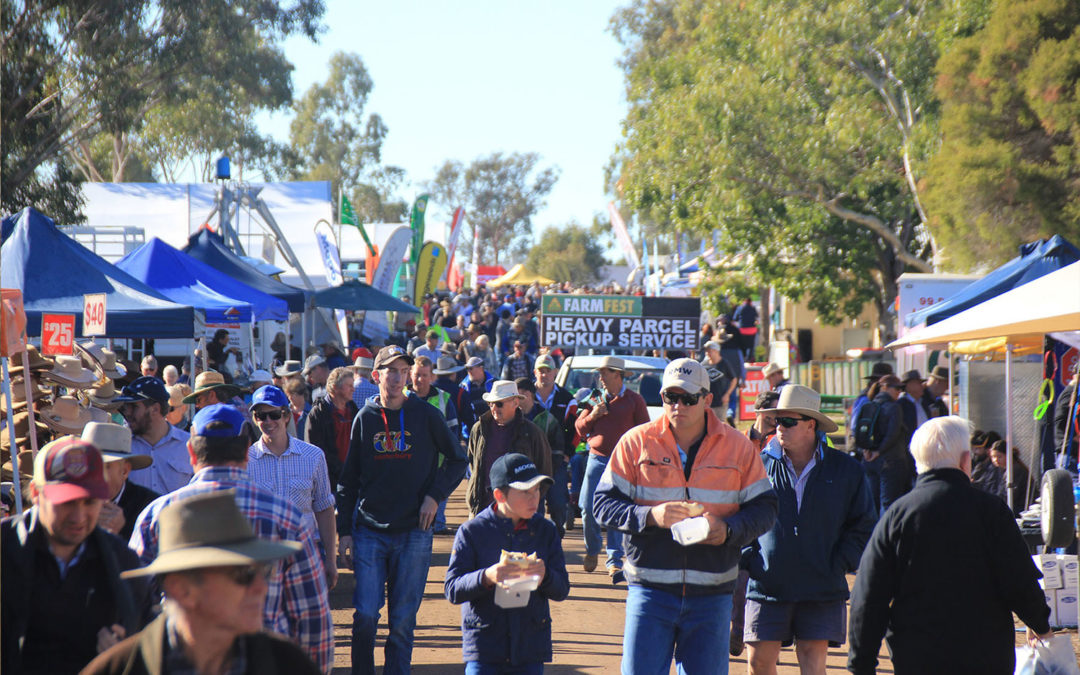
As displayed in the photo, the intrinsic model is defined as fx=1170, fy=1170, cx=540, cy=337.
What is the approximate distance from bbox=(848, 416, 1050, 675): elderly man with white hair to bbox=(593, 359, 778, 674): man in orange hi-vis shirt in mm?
600

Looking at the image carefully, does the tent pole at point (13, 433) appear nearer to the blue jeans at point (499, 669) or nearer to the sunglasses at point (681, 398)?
the blue jeans at point (499, 669)

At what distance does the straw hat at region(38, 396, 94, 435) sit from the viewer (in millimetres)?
7547

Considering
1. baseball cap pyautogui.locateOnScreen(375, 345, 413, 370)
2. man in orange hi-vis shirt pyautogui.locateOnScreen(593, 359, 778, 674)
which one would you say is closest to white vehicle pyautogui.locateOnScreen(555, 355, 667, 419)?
baseball cap pyautogui.locateOnScreen(375, 345, 413, 370)

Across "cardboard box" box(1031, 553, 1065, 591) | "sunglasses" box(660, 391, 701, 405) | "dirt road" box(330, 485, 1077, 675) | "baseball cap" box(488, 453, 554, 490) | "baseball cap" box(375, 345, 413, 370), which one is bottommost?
"dirt road" box(330, 485, 1077, 675)

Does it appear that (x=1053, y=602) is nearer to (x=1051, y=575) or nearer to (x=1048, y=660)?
(x=1051, y=575)

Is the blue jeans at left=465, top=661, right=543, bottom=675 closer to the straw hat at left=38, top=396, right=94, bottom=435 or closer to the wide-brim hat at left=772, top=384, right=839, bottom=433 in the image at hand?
the wide-brim hat at left=772, top=384, right=839, bottom=433

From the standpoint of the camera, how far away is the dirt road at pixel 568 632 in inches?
296

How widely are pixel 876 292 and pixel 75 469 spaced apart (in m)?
25.7

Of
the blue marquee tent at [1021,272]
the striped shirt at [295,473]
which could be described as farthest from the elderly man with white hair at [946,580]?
the blue marquee tent at [1021,272]

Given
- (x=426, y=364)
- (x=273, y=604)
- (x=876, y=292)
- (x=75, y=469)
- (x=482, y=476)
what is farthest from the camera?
(x=876, y=292)

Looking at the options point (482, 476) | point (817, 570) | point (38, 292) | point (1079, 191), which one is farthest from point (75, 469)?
point (1079, 191)

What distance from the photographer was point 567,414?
37.4ft

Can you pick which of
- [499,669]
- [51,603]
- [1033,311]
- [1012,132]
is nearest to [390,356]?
[499,669]

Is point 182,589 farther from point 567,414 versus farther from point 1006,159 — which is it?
point 1006,159
